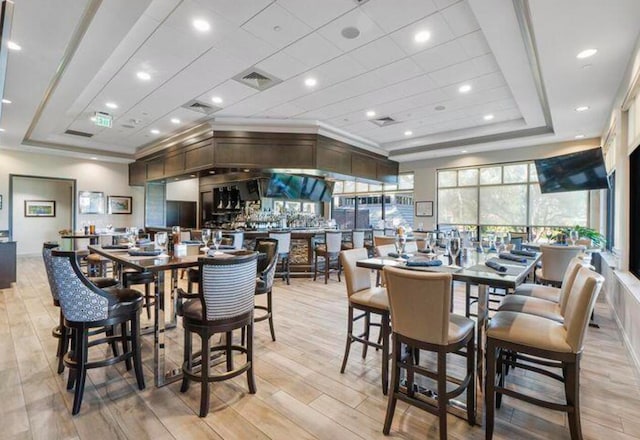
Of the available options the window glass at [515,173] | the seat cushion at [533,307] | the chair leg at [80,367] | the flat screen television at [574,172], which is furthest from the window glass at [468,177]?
the chair leg at [80,367]

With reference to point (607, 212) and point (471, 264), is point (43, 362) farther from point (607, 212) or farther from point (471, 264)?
point (607, 212)

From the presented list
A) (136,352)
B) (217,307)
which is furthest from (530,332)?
(136,352)

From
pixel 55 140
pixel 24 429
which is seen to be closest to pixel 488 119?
pixel 24 429

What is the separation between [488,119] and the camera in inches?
248

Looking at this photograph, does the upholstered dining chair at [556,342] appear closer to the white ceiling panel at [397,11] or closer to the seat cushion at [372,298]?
the seat cushion at [372,298]

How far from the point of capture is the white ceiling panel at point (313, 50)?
3.52 meters

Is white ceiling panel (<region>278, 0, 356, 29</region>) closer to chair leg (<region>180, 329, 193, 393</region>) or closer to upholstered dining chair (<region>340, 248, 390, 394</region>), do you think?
upholstered dining chair (<region>340, 248, 390, 394</region>)

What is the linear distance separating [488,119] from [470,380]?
18.9 feet

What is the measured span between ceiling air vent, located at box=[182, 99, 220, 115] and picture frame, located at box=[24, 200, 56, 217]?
7.83 m

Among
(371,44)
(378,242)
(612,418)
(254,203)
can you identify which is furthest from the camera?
(254,203)

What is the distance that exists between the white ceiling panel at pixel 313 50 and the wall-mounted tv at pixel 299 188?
4.23 metres

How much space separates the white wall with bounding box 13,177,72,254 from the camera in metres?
9.48

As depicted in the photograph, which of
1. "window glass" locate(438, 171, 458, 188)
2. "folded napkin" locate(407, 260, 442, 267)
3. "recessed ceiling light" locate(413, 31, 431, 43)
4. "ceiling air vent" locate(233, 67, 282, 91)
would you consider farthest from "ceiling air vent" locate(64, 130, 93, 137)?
"window glass" locate(438, 171, 458, 188)

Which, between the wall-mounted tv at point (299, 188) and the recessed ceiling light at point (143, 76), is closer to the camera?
the recessed ceiling light at point (143, 76)
